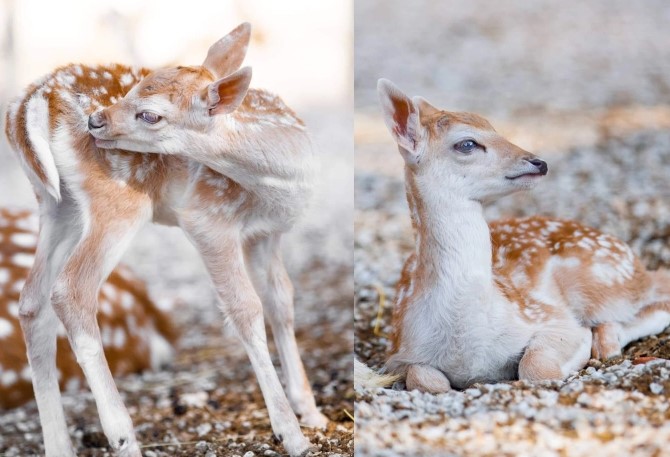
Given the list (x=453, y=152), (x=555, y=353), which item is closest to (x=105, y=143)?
(x=453, y=152)

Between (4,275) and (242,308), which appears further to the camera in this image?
(4,275)

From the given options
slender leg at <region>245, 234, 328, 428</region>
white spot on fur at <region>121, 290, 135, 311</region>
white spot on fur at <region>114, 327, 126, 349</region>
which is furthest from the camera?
white spot on fur at <region>121, 290, 135, 311</region>

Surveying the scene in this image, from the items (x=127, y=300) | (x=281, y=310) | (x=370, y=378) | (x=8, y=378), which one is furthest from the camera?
(x=127, y=300)

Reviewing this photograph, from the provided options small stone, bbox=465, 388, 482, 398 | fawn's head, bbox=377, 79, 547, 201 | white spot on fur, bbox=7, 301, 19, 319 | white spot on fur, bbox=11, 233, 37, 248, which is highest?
fawn's head, bbox=377, 79, 547, 201

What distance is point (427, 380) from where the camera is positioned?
84.0 inches

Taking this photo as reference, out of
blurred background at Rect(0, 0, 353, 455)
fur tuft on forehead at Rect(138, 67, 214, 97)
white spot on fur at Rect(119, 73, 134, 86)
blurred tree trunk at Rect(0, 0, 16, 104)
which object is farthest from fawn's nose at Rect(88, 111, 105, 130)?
blurred tree trunk at Rect(0, 0, 16, 104)

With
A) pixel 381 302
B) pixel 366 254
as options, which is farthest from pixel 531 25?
pixel 381 302

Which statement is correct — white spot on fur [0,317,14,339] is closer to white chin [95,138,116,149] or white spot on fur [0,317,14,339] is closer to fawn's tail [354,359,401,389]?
white chin [95,138,116,149]

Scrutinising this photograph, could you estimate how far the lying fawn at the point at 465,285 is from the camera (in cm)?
209

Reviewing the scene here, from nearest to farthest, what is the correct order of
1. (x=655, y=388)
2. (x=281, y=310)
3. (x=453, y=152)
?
(x=655, y=388) → (x=453, y=152) → (x=281, y=310)

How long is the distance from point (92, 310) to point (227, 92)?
0.60 meters

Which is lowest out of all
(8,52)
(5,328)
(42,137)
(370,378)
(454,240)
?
(5,328)

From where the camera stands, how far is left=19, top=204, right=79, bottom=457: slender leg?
2258 mm

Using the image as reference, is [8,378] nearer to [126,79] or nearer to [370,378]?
[126,79]
